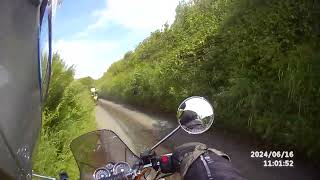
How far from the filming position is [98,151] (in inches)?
73.4

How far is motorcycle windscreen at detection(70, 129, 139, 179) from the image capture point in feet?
5.96

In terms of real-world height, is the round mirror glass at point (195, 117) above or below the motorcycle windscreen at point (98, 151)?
above

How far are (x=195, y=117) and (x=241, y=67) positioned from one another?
17.0ft

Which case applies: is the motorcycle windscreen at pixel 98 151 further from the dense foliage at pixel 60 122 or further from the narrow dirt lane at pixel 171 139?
the dense foliage at pixel 60 122

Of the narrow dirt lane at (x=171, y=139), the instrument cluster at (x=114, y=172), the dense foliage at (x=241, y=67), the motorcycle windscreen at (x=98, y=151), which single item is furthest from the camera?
the dense foliage at (x=241, y=67)

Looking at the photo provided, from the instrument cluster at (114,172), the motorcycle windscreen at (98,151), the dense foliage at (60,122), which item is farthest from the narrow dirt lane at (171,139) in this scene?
the instrument cluster at (114,172)

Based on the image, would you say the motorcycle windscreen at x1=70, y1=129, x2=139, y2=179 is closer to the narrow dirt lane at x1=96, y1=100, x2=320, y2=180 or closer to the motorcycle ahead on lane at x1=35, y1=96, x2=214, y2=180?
the motorcycle ahead on lane at x1=35, y1=96, x2=214, y2=180

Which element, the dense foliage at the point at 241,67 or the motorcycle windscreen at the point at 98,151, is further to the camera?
the dense foliage at the point at 241,67

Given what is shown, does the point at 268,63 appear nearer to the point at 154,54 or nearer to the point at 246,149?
the point at 246,149

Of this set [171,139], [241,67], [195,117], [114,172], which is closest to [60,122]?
[171,139]

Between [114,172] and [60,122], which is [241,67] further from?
[114,172]

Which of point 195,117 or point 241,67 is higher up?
point 241,67

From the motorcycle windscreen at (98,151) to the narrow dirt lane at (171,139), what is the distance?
252cm

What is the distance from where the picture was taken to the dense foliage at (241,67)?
208 inches
